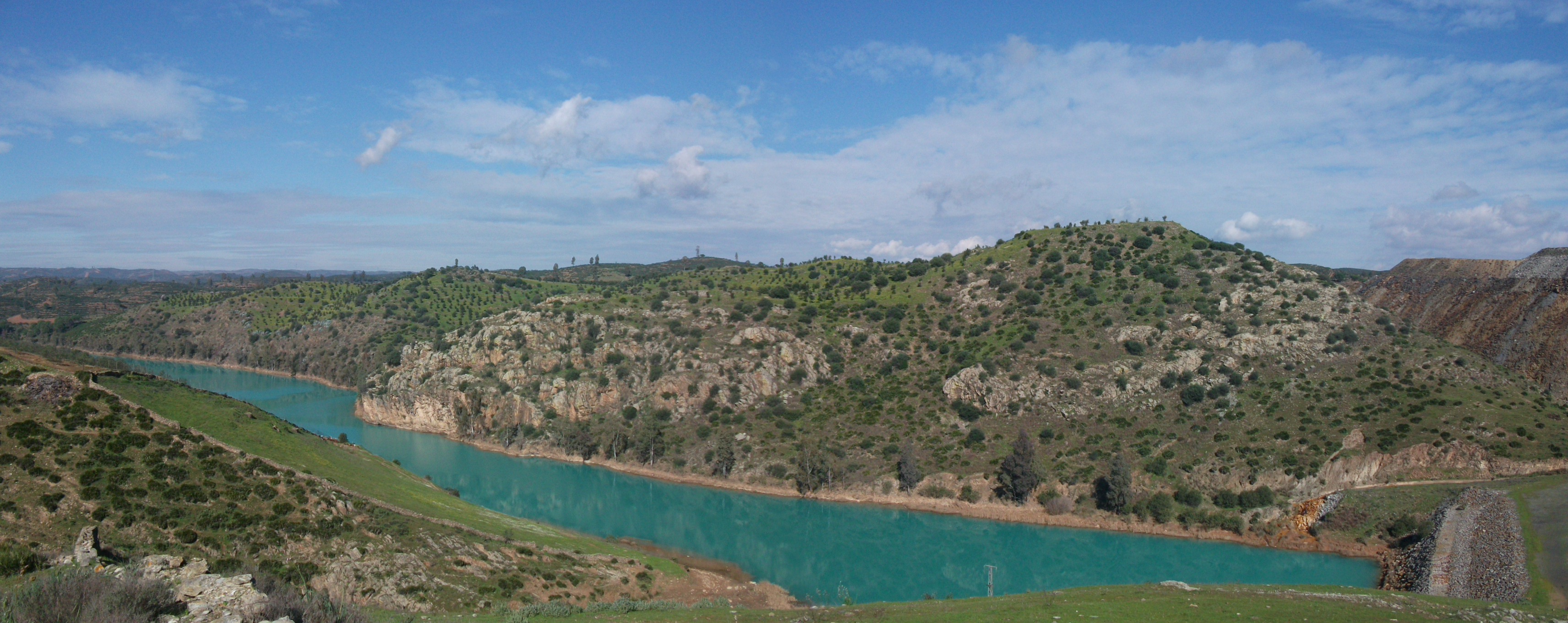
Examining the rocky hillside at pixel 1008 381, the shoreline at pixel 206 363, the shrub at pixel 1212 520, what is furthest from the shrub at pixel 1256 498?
the shoreline at pixel 206 363

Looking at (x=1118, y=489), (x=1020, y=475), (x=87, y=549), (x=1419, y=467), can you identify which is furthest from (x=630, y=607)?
(x=1419, y=467)

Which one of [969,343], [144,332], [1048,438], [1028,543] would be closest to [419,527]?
[1028,543]

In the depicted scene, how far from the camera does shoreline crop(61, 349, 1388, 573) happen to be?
43.1 m

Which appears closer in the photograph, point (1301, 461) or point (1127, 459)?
point (1301, 461)

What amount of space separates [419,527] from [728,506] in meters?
26.9

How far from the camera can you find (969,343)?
6788cm

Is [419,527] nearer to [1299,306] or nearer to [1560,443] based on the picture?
[1560,443]

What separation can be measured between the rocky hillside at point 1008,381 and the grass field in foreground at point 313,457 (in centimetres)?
2204

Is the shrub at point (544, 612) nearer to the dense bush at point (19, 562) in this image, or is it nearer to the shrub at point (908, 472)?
the dense bush at point (19, 562)

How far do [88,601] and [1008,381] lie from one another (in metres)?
58.2

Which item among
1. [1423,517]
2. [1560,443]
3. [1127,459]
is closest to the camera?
[1423,517]

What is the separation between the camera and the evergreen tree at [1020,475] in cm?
5016

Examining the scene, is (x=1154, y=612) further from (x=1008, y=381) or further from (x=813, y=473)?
(x=1008, y=381)

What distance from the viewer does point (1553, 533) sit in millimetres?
34312
